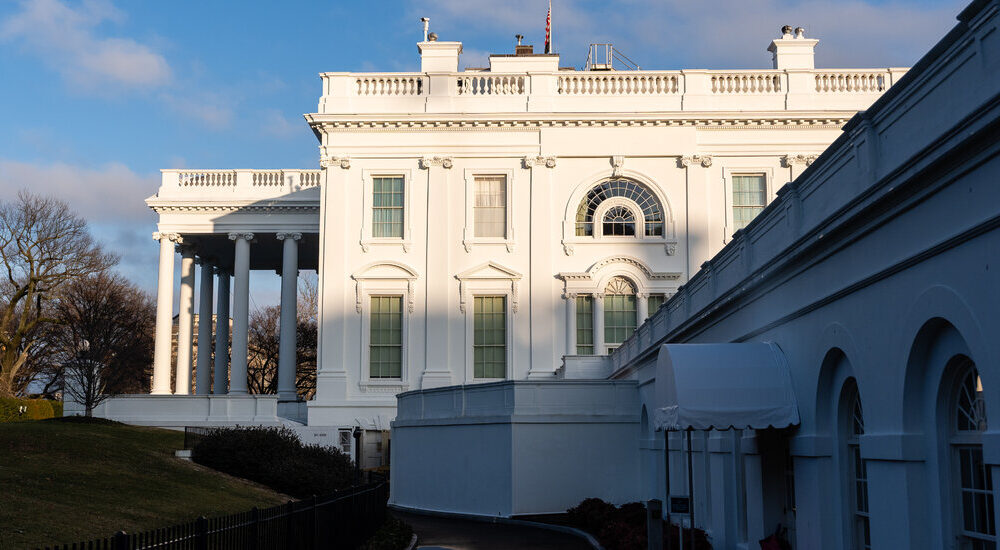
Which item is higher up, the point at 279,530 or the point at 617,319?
the point at 617,319

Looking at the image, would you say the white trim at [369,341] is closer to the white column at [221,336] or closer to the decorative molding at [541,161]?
the decorative molding at [541,161]

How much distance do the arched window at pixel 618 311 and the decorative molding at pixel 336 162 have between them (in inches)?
466

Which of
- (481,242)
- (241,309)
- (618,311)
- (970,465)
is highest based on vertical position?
(481,242)

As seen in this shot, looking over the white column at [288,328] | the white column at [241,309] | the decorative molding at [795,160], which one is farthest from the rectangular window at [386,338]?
the decorative molding at [795,160]

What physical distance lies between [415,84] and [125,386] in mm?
34363

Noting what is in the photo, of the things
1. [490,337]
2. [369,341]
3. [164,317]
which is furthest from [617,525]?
[164,317]

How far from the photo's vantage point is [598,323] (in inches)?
1666

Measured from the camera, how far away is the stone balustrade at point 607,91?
1719 inches

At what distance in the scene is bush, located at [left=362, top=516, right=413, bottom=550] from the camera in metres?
20.6

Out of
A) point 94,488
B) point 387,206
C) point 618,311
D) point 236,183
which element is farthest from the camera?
point 236,183

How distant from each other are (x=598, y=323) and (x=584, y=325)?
66cm

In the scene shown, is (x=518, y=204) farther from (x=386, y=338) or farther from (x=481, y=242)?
(x=386, y=338)

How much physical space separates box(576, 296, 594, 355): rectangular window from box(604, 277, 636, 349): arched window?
569mm

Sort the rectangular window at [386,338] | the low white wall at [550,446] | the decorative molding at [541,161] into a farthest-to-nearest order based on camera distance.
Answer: the decorative molding at [541,161] < the rectangular window at [386,338] < the low white wall at [550,446]
